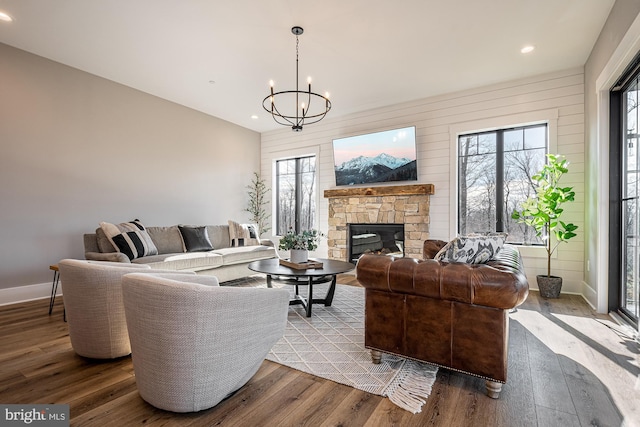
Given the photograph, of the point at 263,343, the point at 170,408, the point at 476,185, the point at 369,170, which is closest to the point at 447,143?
the point at 476,185

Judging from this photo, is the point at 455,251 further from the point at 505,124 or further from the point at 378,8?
the point at 505,124

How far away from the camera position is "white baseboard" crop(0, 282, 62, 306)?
3594 mm

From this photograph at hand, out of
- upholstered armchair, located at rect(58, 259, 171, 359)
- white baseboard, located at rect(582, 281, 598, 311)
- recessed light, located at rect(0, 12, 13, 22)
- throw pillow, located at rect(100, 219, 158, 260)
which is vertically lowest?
white baseboard, located at rect(582, 281, 598, 311)

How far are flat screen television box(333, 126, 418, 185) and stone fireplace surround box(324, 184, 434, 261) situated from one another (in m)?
0.21

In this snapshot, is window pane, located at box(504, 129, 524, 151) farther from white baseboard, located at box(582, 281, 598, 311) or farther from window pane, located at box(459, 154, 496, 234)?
white baseboard, located at box(582, 281, 598, 311)

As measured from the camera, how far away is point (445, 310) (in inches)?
73.9

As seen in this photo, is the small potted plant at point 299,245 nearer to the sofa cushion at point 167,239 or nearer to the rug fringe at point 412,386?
the rug fringe at point 412,386

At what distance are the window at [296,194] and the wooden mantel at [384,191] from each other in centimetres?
73

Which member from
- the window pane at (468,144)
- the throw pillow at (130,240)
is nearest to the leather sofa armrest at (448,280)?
the throw pillow at (130,240)

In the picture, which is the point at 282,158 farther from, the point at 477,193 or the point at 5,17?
the point at 5,17

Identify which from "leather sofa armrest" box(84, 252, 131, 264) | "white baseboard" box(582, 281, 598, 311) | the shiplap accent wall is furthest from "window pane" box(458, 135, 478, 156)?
"leather sofa armrest" box(84, 252, 131, 264)

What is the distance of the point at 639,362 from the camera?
7.27 feet

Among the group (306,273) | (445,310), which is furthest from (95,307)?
(445,310)

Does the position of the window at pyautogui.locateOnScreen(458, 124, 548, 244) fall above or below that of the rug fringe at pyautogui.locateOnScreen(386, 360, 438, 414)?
above
